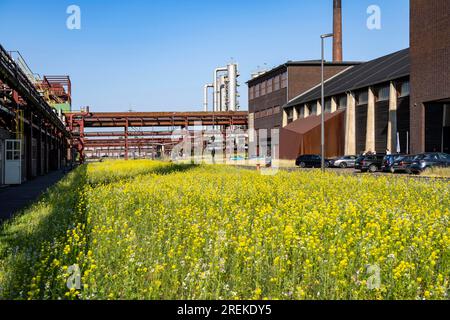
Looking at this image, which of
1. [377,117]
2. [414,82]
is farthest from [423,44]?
[377,117]

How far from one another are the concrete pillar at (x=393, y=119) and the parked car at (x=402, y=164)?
36.4ft

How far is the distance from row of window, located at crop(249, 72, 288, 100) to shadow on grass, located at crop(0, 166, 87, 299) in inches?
2318

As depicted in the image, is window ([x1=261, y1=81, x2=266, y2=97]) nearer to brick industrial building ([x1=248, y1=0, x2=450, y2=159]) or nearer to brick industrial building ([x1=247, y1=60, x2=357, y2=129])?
brick industrial building ([x1=247, y1=60, x2=357, y2=129])

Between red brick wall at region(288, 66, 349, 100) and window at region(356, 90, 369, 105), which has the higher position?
red brick wall at region(288, 66, 349, 100)

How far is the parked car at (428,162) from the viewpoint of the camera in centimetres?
2952

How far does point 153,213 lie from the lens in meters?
9.20

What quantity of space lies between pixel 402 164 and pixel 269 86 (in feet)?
142

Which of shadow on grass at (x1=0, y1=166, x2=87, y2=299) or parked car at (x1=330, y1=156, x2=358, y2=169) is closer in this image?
shadow on grass at (x1=0, y1=166, x2=87, y2=299)

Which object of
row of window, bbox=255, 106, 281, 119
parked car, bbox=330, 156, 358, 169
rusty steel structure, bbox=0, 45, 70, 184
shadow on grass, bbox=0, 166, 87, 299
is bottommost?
shadow on grass, bbox=0, 166, 87, 299

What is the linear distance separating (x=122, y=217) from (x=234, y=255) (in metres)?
3.49

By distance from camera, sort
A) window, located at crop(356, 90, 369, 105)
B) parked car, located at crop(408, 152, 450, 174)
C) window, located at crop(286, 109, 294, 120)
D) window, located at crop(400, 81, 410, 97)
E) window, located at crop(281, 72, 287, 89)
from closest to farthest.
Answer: parked car, located at crop(408, 152, 450, 174) < window, located at crop(400, 81, 410, 97) < window, located at crop(356, 90, 369, 105) < window, located at crop(286, 109, 294, 120) < window, located at crop(281, 72, 287, 89)

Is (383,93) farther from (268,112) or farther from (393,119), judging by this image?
(268,112)

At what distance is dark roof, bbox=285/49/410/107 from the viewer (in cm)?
4522

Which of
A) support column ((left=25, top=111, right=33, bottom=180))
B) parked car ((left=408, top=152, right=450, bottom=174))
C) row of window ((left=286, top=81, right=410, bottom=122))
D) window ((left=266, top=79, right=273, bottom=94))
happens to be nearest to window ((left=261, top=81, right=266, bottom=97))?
window ((left=266, top=79, right=273, bottom=94))
